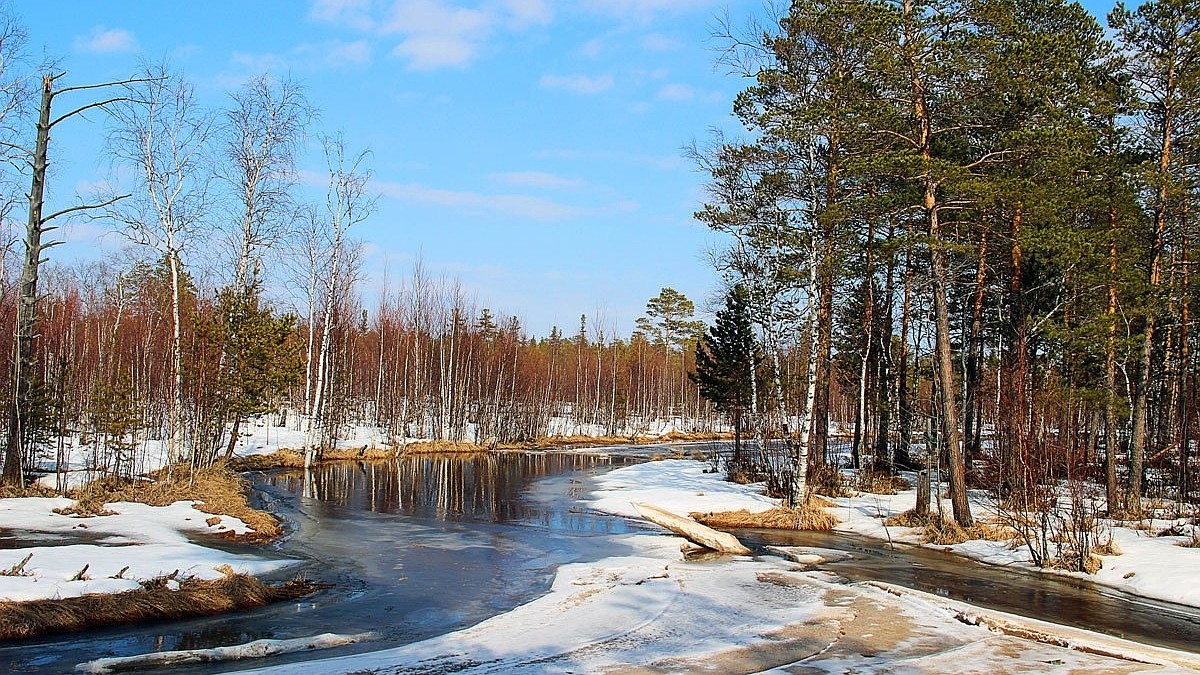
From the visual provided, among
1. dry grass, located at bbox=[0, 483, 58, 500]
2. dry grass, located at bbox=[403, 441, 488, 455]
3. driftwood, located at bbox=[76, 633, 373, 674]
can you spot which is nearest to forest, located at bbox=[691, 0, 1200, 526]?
driftwood, located at bbox=[76, 633, 373, 674]

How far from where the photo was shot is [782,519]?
20.2m

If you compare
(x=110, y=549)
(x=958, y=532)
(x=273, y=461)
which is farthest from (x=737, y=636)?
(x=273, y=461)

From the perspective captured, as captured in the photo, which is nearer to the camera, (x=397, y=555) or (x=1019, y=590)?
(x=1019, y=590)

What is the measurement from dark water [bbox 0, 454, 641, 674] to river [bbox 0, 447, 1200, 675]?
0.09 feet

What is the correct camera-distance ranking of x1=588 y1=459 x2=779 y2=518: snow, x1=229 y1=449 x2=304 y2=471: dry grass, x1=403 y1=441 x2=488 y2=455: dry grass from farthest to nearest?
x1=403 y1=441 x2=488 y2=455: dry grass
x1=229 y1=449 x2=304 y2=471: dry grass
x1=588 y1=459 x2=779 y2=518: snow

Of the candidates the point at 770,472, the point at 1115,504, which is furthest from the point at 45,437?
the point at 1115,504

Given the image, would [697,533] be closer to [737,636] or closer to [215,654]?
[737,636]

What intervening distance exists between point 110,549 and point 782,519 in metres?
14.1

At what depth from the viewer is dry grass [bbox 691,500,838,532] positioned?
19984 mm

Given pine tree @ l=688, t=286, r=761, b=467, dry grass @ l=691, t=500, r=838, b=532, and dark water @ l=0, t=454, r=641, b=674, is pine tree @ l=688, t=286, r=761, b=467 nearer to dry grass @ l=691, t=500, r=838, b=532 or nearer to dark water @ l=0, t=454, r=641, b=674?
dark water @ l=0, t=454, r=641, b=674

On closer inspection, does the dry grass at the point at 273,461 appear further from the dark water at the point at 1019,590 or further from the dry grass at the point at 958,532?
the dry grass at the point at 958,532

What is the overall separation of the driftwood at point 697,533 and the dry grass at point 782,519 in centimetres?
353

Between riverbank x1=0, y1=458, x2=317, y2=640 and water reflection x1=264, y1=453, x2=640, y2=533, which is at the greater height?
riverbank x1=0, y1=458, x2=317, y2=640

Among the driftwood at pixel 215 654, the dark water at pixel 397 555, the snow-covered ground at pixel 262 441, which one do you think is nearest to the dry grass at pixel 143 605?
the dark water at pixel 397 555
